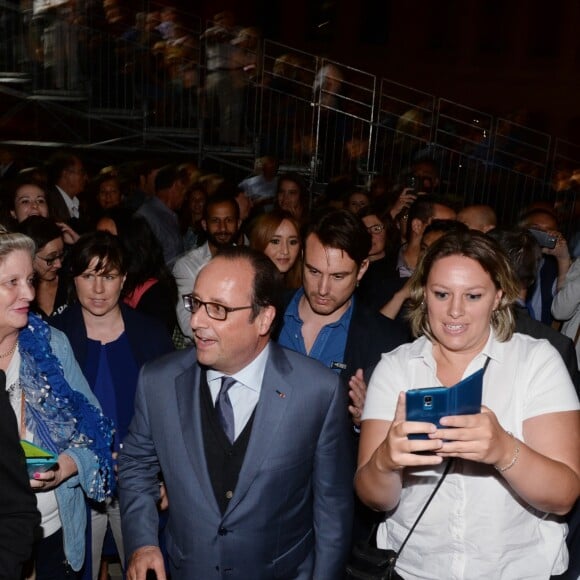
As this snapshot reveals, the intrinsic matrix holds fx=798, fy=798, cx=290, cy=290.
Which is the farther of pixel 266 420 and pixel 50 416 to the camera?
pixel 50 416

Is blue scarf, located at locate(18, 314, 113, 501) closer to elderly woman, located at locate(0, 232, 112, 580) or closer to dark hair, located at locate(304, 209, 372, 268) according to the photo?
elderly woman, located at locate(0, 232, 112, 580)

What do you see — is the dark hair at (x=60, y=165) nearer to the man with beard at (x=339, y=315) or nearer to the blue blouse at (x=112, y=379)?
the blue blouse at (x=112, y=379)

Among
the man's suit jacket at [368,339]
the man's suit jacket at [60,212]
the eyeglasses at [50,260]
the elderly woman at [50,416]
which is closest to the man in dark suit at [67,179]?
the man's suit jacket at [60,212]

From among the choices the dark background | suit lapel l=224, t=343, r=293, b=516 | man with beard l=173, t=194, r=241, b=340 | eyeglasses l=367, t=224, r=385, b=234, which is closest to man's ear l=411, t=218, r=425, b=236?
eyeglasses l=367, t=224, r=385, b=234

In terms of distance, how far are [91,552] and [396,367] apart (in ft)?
6.51

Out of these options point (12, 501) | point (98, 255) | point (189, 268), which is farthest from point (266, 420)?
point (189, 268)

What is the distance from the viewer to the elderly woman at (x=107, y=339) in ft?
12.9

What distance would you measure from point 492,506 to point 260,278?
1134mm

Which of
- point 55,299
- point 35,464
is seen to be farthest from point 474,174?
point 35,464

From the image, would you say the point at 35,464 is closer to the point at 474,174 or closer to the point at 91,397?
the point at 91,397

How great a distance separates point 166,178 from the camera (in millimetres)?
8758

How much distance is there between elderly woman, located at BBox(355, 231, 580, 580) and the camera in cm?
230

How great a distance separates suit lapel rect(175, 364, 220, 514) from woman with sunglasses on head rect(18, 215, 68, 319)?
180 cm

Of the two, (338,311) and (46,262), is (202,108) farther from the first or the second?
(338,311)
